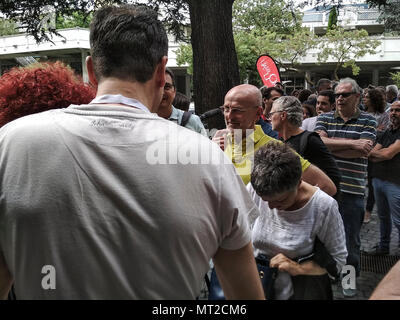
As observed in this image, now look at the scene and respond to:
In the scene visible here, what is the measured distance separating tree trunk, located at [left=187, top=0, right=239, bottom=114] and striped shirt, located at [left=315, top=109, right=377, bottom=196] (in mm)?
2147

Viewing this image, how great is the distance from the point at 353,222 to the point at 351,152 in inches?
27.4

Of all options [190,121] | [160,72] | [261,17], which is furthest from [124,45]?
[261,17]

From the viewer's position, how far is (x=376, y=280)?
3834mm

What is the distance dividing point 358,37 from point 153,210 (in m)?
27.3

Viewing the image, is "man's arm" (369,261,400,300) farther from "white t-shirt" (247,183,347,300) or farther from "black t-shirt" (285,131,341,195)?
"black t-shirt" (285,131,341,195)

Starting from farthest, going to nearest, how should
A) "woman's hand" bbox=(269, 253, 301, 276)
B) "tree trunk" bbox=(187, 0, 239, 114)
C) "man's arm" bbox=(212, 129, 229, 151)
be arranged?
"tree trunk" bbox=(187, 0, 239, 114) → "man's arm" bbox=(212, 129, 229, 151) → "woman's hand" bbox=(269, 253, 301, 276)

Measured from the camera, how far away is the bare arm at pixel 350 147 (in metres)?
3.52

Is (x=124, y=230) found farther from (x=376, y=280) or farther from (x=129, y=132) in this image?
(x=376, y=280)

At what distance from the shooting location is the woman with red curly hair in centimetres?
154

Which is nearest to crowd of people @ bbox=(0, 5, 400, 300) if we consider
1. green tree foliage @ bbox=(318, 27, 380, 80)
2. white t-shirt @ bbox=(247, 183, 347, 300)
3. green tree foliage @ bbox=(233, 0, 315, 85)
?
white t-shirt @ bbox=(247, 183, 347, 300)

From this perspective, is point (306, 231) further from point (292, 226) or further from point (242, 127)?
point (242, 127)

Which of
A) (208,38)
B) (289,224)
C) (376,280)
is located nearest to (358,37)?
(208,38)

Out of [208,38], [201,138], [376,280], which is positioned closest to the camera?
[201,138]

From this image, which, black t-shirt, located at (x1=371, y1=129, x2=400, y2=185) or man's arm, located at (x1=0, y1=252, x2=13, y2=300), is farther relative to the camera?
black t-shirt, located at (x1=371, y1=129, x2=400, y2=185)
